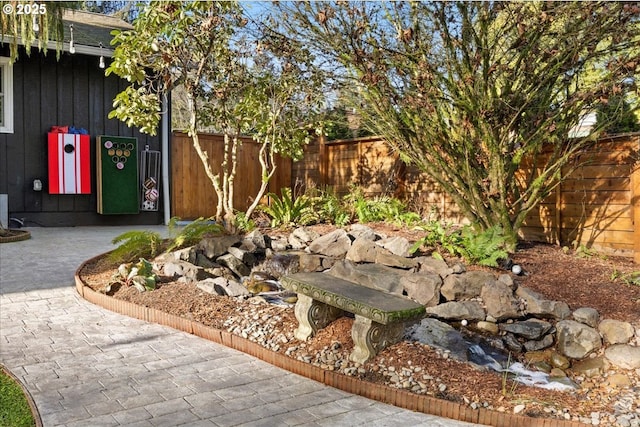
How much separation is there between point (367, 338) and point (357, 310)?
0.25 metres

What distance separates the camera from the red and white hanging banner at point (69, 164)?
403 inches

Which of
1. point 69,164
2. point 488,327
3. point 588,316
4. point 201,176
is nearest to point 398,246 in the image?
point 488,327

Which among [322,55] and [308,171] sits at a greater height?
[322,55]

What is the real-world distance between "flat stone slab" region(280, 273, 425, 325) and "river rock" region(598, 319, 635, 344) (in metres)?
2.18

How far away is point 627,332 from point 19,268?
6.57m

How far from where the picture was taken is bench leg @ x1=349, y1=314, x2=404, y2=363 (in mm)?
3744

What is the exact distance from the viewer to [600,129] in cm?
607

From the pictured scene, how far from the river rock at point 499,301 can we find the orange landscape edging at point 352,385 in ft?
7.17

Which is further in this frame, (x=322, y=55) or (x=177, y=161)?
(x=177, y=161)

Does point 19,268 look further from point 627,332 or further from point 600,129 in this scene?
point 600,129

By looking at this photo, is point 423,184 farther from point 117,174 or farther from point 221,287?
point 117,174

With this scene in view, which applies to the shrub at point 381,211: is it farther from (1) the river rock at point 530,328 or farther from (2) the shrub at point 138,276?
(2) the shrub at point 138,276

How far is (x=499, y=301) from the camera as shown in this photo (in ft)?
17.6

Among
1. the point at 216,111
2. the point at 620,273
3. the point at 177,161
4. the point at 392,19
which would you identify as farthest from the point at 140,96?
the point at 620,273
